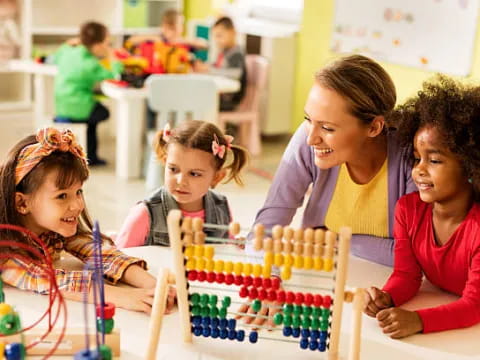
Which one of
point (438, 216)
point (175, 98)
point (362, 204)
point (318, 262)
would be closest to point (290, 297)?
point (318, 262)

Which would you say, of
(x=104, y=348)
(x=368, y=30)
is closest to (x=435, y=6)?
(x=368, y=30)

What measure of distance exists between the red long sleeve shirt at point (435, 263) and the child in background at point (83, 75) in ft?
12.1

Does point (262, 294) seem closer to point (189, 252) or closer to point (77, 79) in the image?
point (189, 252)

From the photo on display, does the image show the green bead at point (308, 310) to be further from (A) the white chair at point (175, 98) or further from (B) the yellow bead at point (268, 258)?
(A) the white chair at point (175, 98)

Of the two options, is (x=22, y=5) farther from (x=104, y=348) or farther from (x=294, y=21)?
(x=104, y=348)

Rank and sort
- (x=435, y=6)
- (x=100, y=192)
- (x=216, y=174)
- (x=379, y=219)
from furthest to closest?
(x=435, y=6) → (x=100, y=192) → (x=216, y=174) → (x=379, y=219)

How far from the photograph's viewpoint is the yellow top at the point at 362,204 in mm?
1953

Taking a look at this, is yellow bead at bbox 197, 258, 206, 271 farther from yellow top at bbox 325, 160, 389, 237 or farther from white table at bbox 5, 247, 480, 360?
yellow top at bbox 325, 160, 389, 237

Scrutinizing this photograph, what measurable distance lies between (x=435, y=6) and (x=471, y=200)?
3.71m

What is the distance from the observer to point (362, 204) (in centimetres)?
197

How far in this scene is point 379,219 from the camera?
1.98 metres

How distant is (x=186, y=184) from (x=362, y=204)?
0.49 meters

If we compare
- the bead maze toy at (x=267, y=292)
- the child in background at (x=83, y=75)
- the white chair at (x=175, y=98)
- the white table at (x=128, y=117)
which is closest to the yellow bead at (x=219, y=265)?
the bead maze toy at (x=267, y=292)

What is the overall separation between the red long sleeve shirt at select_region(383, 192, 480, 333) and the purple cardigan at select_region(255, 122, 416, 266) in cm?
14
